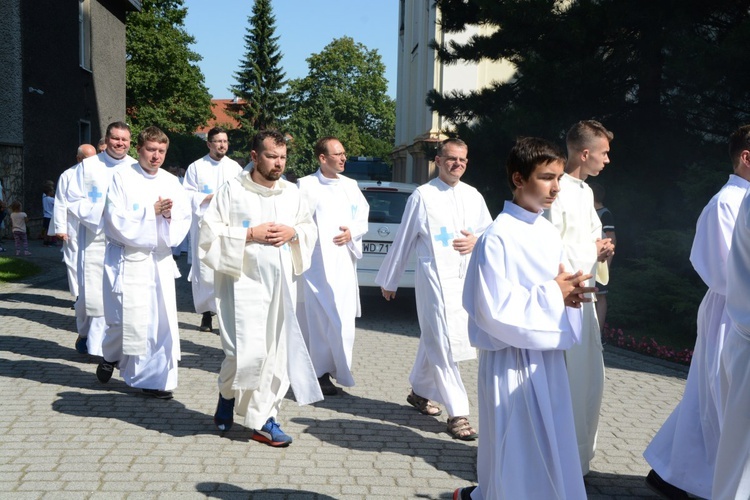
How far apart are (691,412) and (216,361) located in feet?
17.3

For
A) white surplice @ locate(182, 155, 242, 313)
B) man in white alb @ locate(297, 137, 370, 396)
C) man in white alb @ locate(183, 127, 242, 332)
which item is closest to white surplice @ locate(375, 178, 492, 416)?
man in white alb @ locate(297, 137, 370, 396)

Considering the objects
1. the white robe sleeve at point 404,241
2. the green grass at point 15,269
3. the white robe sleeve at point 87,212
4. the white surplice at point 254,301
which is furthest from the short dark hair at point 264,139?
the green grass at point 15,269

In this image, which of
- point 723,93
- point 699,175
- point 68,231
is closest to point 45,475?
point 68,231

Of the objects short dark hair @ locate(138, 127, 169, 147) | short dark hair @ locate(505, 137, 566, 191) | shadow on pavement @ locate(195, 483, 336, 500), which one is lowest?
Result: shadow on pavement @ locate(195, 483, 336, 500)

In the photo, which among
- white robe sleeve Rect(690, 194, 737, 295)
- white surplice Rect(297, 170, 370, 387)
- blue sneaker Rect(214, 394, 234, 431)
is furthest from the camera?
white surplice Rect(297, 170, 370, 387)

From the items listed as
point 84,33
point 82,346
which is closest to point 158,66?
point 84,33

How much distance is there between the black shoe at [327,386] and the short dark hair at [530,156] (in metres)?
4.16

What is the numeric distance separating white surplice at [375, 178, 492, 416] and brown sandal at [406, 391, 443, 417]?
0.13 metres

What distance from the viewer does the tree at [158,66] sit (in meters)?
51.0

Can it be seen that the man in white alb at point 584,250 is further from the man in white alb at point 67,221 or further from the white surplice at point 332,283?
the man in white alb at point 67,221

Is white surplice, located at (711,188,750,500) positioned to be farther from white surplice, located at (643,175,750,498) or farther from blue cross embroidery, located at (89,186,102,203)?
blue cross embroidery, located at (89,186,102,203)

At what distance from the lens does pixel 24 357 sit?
8945 mm

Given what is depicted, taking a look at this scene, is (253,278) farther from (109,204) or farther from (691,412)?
(691,412)

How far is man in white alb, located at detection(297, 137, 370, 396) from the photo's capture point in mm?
7910
